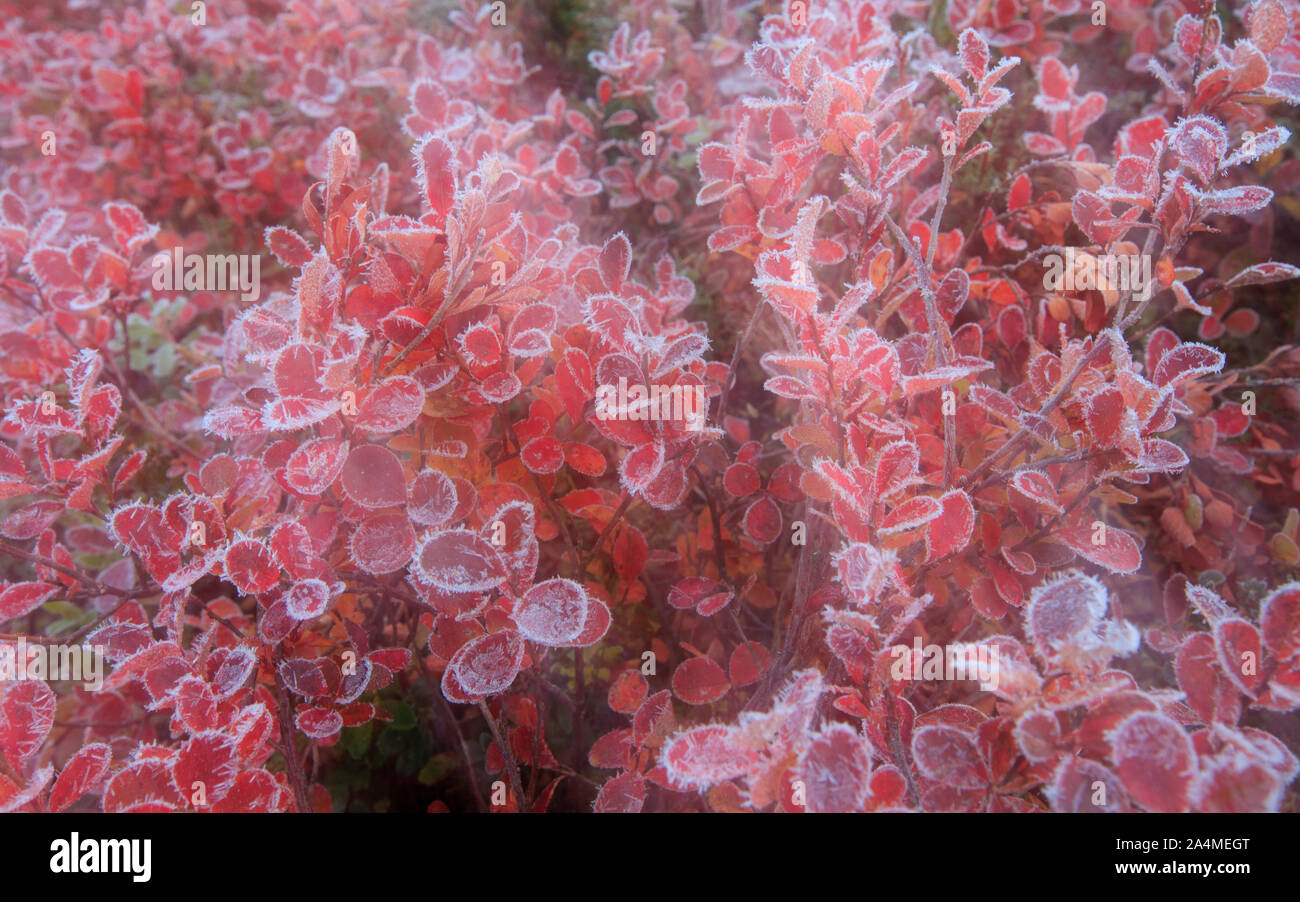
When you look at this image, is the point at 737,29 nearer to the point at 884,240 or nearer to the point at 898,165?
the point at 884,240

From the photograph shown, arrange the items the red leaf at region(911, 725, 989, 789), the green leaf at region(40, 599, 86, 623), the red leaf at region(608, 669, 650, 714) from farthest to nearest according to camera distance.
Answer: the green leaf at region(40, 599, 86, 623) < the red leaf at region(608, 669, 650, 714) < the red leaf at region(911, 725, 989, 789)

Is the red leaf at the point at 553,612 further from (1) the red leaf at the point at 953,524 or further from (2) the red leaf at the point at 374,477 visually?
(1) the red leaf at the point at 953,524

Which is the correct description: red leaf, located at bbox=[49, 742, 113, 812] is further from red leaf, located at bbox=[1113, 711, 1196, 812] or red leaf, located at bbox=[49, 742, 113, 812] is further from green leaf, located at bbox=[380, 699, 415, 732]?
red leaf, located at bbox=[1113, 711, 1196, 812]

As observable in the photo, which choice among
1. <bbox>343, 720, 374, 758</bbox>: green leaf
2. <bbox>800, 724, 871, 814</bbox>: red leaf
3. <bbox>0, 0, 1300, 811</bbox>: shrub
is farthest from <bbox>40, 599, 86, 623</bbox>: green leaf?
<bbox>800, 724, 871, 814</bbox>: red leaf

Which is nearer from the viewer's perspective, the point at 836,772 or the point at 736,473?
the point at 836,772

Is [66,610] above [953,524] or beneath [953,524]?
beneath

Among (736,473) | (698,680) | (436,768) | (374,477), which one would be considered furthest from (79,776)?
(736,473)

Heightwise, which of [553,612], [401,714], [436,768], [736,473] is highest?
[736,473]

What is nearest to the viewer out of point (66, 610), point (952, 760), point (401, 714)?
point (952, 760)

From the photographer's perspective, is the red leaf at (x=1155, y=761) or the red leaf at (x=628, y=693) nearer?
the red leaf at (x=1155, y=761)

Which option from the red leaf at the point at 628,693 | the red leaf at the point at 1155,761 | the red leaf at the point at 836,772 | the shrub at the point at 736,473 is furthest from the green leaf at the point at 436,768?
the red leaf at the point at 1155,761

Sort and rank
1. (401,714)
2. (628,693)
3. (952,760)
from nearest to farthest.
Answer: (952,760) → (628,693) → (401,714)

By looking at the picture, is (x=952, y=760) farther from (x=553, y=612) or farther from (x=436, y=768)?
(x=436, y=768)
